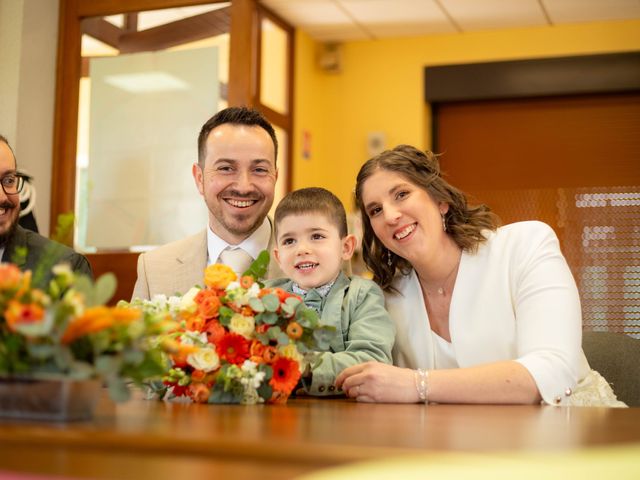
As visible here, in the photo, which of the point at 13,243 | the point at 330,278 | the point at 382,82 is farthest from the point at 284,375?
the point at 382,82

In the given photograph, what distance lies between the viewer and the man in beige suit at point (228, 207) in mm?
2758

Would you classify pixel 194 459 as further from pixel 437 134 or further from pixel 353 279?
pixel 437 134

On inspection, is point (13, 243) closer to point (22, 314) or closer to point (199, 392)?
point (199, 392)

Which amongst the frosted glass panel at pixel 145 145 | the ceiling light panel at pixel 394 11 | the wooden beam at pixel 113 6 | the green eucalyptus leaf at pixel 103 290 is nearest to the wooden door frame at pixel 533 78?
the ceiling light panel at pixel 394 11

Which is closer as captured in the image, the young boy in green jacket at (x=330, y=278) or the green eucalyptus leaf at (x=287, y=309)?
the green eucalyptus leaf at (x=287, y=309)

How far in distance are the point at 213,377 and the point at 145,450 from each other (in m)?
0.70

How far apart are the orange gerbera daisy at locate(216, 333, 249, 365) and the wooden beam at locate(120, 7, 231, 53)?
12.5ft

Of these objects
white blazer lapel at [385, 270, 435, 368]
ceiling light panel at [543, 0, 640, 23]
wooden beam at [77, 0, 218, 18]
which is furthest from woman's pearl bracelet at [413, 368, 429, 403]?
ceiling light panel at [543, 0, 640, 23]

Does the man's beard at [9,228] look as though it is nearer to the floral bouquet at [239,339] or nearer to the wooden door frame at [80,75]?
the floral bouquet at [239,339]

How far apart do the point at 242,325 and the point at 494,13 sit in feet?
14.9

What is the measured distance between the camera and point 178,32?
17.3ft

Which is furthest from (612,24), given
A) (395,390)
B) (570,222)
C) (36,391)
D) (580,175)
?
(36,391)

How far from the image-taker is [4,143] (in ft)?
9.51

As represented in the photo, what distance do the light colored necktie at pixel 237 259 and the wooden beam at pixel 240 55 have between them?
2.41 meters
